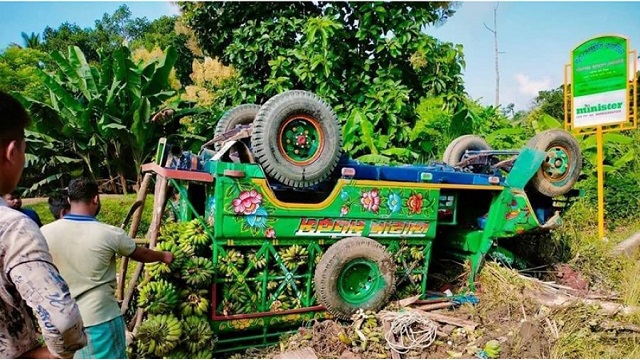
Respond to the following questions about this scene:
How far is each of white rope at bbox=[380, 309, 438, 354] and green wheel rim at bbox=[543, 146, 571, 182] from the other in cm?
267

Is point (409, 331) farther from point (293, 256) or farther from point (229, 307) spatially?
point (229, 307)

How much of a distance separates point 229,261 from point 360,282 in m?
1.44

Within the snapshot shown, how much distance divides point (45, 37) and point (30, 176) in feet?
87.7

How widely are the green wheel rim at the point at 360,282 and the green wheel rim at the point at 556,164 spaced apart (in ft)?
9.04

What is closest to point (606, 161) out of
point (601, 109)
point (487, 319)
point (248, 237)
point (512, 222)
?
point (601, 109)

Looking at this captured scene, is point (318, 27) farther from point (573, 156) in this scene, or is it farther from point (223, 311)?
point (223, 311)

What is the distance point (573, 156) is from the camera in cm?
623

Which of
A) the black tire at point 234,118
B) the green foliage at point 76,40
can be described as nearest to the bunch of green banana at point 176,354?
the black tire at point 234,118

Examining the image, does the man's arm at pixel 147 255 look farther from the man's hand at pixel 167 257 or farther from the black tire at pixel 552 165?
the black tire at pixel 552 165

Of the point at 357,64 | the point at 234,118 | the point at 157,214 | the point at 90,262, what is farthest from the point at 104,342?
the point at 357,64

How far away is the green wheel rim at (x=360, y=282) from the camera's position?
16.1 ft

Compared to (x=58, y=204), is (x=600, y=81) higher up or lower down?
higher up

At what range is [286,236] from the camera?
4602 mm

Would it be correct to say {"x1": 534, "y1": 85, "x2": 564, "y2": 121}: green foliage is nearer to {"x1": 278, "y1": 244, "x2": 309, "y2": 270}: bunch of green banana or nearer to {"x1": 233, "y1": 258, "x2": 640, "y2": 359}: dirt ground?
{"x1": 233, "y1": 258, "x2": 640, "y2": 359}: dirt ground
